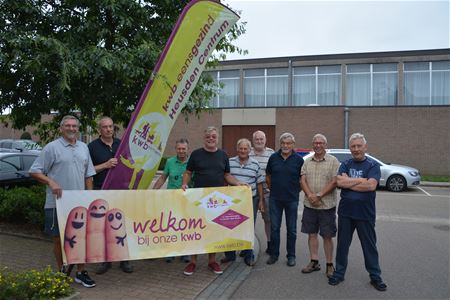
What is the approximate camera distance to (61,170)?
445cm

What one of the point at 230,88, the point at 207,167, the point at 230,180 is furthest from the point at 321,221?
the point at 230,88

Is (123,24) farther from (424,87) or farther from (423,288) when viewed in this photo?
(424,87)

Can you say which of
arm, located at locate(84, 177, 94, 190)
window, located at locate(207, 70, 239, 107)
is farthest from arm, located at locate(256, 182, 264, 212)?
window, located at locate(207, 70, 239, 107)

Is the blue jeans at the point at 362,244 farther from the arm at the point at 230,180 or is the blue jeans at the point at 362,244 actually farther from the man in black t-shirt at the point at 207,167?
the man in black t-shirt at the point at 207,167

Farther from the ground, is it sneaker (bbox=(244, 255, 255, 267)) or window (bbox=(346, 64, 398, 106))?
window (bbox=(346, 64, 398, 106))

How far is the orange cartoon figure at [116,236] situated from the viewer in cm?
466

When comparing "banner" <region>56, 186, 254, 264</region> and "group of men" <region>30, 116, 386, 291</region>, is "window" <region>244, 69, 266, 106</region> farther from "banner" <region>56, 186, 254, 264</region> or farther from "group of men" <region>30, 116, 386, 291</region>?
"banner" <region>56, 186, 254, 264</region>

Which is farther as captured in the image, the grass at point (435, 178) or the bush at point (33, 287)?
the grass at point (435, 178)

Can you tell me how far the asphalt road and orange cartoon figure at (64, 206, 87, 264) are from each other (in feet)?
6.07

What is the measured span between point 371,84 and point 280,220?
21.0 m

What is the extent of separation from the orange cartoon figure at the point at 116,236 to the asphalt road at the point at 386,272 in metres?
1.45

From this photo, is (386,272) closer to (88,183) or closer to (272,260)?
(272,260)

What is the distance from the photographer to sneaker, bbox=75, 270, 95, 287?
15.0 feet

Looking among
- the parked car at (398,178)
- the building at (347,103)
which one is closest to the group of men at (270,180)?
the parked car at (398,178)
